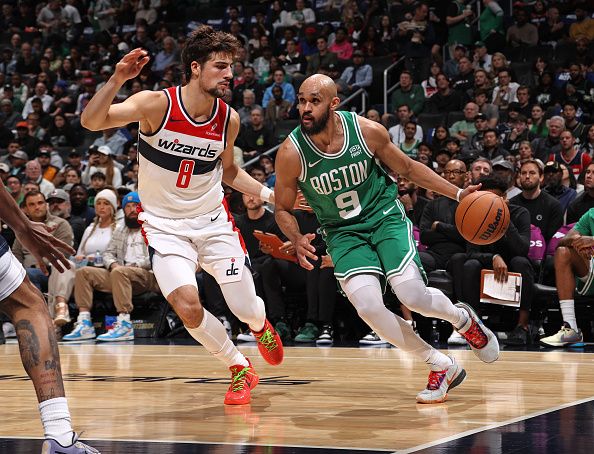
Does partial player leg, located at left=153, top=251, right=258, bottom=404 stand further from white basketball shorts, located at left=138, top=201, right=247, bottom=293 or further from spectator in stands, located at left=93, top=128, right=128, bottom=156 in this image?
spectator in stands, located at left=93, top=128, right=128, bottom=156

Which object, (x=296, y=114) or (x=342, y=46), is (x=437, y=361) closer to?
(x=296, y=114)

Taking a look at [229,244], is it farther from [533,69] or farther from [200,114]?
[533,69]

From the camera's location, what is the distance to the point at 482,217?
5859mm

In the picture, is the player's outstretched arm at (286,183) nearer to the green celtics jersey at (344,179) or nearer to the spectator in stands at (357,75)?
the green celtics jersey at (344,179)

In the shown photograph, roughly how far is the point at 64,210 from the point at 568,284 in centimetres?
575

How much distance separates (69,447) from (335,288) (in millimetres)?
6113

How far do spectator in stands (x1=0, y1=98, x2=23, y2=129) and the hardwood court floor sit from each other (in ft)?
32.4

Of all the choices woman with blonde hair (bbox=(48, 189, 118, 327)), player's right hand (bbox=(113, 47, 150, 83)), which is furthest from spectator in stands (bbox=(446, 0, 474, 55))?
player's right hand (bbox=(113, 47, 150, 83))

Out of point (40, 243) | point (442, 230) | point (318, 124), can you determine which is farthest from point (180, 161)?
point (442, 230)

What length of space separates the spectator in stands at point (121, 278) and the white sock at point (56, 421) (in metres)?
6.74

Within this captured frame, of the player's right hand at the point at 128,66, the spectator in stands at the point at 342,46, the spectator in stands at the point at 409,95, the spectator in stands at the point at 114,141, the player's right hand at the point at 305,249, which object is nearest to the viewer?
the player's right hand at the point at 128,66

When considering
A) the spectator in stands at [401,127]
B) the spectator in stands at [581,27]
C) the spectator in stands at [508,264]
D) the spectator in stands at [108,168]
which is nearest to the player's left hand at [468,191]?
the spectator in stands at [508,264]

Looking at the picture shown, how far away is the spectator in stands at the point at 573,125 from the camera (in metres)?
11.9

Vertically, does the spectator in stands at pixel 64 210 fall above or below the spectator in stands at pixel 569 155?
below
